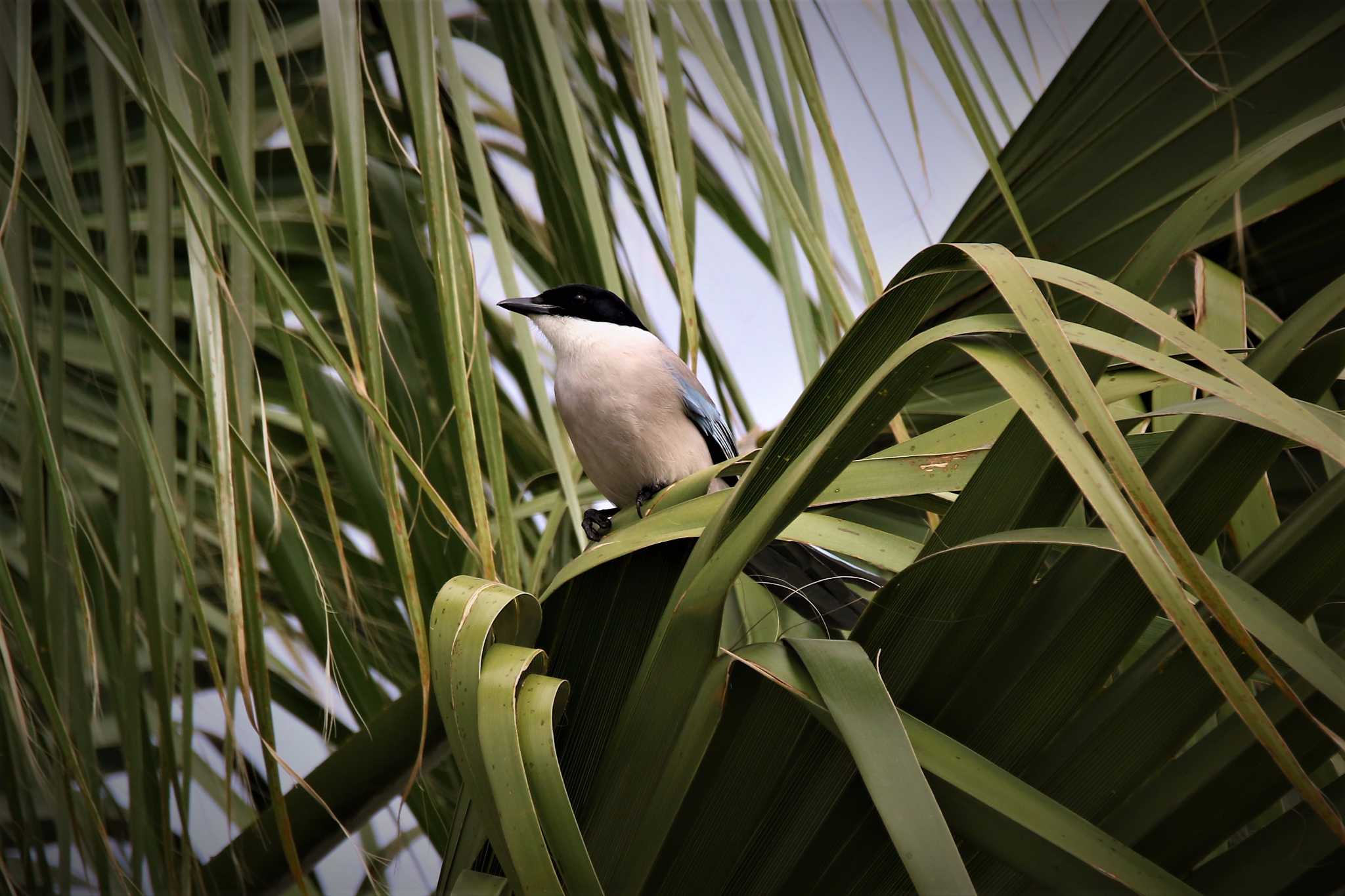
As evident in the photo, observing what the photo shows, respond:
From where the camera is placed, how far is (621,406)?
1.53 metres

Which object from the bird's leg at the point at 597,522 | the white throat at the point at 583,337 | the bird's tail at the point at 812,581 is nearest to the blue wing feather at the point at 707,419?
the white throat at the point at 583,337

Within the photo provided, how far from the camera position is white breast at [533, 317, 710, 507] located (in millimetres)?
1540

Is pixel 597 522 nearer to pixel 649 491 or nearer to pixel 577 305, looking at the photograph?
pixel 649 491

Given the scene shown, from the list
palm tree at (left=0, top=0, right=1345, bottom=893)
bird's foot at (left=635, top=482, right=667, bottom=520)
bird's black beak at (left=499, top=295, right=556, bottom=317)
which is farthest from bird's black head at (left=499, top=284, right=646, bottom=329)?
bird's foot at (left=635, top=482, right=667, bottom=520)

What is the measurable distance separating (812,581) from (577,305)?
32.7 inches

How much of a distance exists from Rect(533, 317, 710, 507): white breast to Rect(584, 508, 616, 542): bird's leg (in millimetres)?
33

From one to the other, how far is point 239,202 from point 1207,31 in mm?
1067

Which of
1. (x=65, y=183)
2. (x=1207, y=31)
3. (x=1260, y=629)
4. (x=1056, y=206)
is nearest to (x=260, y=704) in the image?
(x=65, y=183)

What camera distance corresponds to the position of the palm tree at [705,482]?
0.52m

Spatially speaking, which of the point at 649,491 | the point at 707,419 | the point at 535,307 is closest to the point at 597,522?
the point at 649,491

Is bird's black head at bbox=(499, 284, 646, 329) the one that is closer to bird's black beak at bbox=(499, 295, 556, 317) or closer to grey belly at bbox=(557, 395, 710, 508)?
bird's black beak at bbox=(499, 295, 556, 317)

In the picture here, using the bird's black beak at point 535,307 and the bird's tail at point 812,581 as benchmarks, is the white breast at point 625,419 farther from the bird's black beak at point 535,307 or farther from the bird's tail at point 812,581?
the bird's tail at point 812,581

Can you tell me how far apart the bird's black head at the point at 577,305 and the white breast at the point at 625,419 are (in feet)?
0.20

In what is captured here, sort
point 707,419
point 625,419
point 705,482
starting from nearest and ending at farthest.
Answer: point 705,482 < point 625,419 < point 707,419
